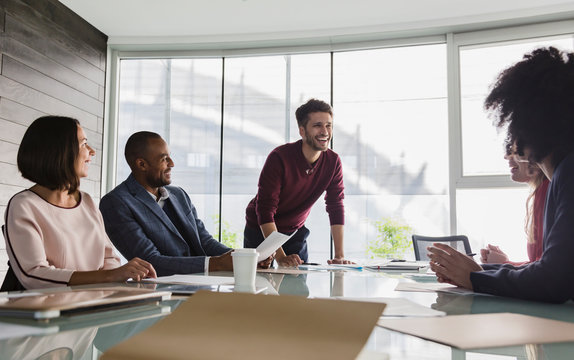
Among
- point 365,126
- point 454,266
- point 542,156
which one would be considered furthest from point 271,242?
point 365,126

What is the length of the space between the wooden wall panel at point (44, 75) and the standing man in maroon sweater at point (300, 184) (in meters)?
2.31

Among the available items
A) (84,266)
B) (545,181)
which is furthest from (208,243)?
(545,181)

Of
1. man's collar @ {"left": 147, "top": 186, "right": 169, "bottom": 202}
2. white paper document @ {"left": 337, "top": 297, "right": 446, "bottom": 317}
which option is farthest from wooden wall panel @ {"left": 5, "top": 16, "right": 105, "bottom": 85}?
white paper document @ {"left": 337, "top": 297, "right": 446, "bottom": 317}

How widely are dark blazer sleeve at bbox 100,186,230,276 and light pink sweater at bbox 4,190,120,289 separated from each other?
114mm

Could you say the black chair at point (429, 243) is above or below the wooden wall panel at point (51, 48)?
below

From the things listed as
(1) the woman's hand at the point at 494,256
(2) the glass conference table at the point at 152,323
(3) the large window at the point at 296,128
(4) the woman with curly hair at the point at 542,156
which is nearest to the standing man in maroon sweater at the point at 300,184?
(1) the woman's hand at the point at 494,256

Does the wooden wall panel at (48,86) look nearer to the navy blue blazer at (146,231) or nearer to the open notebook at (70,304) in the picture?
the navy blue blazer at (146,231)

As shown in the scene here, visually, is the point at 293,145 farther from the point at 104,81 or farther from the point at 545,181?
the point at 104,81

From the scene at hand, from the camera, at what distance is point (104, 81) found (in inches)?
220

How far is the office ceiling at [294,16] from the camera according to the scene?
4617 millimetres

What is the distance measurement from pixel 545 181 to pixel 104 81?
4930 mm

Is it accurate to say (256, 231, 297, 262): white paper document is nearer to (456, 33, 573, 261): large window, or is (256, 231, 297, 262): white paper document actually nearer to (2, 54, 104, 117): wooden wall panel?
(2, 54, 104, 117): wooden wall panel

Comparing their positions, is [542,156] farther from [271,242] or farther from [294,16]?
[294,16]

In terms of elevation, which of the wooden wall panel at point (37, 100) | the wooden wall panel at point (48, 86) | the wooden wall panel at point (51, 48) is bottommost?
the wooden wall panel at point (37, 100)
